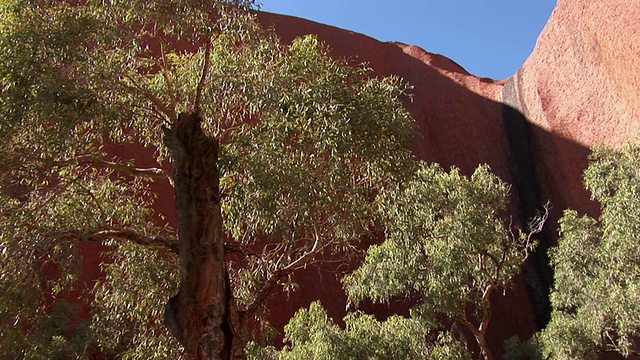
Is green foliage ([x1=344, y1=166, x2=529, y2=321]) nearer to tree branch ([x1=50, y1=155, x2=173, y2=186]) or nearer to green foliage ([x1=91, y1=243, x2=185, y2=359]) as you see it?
green foliage ([x1=91, y1=243, x2=185, y2=359])

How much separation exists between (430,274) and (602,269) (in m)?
3.11

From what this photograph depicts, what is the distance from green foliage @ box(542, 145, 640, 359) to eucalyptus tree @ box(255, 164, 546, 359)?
48.6 inches

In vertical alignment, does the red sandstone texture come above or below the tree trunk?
above

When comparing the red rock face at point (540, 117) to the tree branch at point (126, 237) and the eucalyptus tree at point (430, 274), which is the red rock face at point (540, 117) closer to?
the eucalyptus tree at point (430, 274)

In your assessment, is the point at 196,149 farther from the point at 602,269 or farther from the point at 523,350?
the point at 523,350

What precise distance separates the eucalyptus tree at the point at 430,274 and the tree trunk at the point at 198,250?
4170 millimetres

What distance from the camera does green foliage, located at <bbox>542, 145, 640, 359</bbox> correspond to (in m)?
10.2

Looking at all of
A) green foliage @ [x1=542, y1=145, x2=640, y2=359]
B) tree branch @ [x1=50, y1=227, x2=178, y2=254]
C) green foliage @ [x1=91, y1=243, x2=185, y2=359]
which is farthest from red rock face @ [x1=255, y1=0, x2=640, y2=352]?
tree branch @ [x1=50, y1=227, x2=178, y2=254]

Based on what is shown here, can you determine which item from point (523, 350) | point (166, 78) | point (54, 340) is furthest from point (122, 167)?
point (523, 350)

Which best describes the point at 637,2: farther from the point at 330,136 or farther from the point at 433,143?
the point at 330,136

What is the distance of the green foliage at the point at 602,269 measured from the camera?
33.3 feet

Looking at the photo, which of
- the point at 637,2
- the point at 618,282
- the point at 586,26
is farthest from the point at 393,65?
the point at 618,282

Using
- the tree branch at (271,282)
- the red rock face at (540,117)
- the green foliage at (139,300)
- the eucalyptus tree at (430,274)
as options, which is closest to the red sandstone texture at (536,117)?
the red rock face at (540,117)

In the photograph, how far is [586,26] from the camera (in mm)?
16953
